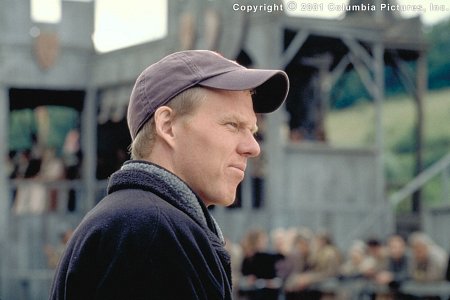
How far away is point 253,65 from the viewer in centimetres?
2100

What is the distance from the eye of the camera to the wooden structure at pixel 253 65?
778 inches

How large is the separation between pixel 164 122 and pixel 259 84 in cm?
22

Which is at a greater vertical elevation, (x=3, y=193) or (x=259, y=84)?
(x=259, y=84)

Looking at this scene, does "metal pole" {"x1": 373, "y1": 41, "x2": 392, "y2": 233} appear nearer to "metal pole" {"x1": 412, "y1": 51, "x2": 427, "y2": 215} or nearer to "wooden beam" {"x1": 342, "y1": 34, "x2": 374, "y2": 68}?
"wooden beam" {"x1": 342, "y1": 34, "x2": 374, "y2": 68}

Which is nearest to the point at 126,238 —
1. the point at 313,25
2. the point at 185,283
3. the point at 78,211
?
the point at 185,283

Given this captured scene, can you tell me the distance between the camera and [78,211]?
75.9 feet

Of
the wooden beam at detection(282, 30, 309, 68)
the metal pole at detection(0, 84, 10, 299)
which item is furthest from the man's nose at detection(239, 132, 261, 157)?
the metal pole at detection(0, 84, 10, 299)

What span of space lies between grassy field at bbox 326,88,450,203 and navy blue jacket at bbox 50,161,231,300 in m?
41.3

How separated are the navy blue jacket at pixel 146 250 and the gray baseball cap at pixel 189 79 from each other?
0.17 metres

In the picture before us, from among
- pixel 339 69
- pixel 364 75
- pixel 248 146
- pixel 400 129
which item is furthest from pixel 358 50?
pixel 400 129

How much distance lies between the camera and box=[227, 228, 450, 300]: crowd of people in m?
14.6

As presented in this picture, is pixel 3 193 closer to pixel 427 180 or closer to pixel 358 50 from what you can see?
pixel 358 50

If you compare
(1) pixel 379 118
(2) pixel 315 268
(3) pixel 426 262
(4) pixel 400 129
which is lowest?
(4) pixel 400 129

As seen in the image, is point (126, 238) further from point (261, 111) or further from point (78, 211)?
point (78, 211)
